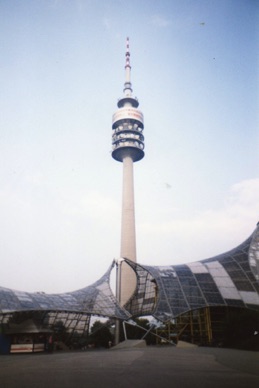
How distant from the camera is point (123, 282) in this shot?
6481 cm

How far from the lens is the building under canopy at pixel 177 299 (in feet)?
124

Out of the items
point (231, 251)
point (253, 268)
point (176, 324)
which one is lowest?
point (176, 324)

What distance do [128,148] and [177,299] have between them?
47.4 meters

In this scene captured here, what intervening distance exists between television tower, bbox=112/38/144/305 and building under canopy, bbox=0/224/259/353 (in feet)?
50.0

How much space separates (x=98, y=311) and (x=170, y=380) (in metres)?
31.2

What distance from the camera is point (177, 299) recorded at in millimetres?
39500

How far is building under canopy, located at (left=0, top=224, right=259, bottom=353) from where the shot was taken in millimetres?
37844

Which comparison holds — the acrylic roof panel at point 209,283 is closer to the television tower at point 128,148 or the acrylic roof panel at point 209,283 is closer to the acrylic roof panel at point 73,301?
the acrylic roof panel at point 73,301

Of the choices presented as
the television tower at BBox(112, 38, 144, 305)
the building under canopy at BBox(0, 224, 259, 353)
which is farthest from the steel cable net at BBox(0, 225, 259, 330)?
the television tower at BBox(112, 38, 144, 305)

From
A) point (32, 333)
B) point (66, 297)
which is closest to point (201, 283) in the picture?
point (66, 297)

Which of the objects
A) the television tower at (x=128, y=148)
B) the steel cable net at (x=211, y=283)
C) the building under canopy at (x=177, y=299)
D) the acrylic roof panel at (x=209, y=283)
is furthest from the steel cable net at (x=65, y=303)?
the television tower at (x=128, y=148)

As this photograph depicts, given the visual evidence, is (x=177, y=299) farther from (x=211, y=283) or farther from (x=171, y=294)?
(x=211, y=283)

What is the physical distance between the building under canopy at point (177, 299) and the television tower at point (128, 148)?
50.0 ft

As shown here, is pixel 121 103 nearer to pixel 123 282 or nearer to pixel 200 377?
pixel 123 282
